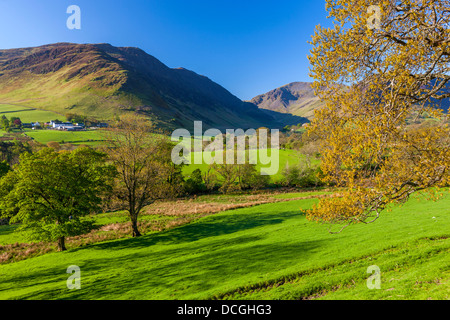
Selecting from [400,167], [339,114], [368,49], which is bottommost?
[400,167]

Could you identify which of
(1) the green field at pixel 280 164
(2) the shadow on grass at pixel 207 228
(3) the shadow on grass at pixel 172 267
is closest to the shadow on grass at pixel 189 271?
(3) the shadow on grass at pixel 172 267

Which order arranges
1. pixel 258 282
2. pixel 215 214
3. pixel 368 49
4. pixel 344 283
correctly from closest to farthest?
pixel 368 49 → pixel 344 283 → pixel 258 282 → pixel 215 214

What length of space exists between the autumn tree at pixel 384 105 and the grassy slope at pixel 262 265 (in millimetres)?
4243

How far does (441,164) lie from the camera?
738 centimetres

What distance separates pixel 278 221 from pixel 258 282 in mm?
16705

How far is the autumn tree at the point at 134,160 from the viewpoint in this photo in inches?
987

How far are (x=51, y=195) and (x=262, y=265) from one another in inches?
922

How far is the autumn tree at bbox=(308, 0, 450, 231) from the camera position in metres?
7.55

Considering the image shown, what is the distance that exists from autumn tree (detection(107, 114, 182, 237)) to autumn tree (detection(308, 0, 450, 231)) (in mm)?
21914

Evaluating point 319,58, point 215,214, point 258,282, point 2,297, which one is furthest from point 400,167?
point 215,214

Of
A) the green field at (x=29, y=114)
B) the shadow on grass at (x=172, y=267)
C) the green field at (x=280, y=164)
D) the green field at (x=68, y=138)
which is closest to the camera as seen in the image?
the shadow on grass at (x=172, y=267)

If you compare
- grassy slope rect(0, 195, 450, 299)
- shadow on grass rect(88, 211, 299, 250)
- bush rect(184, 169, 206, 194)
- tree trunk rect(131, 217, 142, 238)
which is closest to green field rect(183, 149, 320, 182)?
bush rect(184, 169, 206, 194)

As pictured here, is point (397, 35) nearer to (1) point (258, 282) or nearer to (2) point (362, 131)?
(2) point (362, 131)

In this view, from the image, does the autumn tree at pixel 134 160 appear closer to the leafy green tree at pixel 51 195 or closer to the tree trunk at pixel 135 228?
the tree trunk at pixel 135 228
